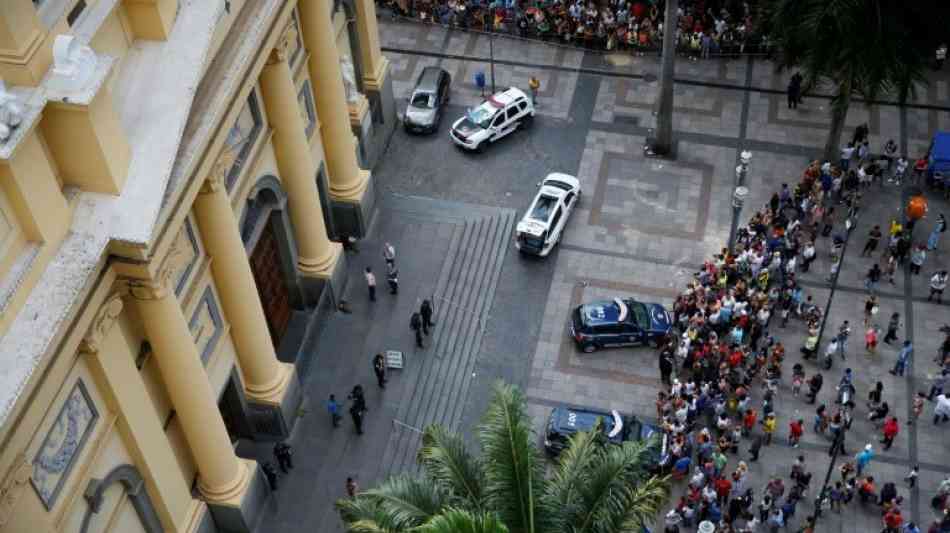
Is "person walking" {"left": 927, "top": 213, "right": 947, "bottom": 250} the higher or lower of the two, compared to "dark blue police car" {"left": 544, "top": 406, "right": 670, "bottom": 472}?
higher

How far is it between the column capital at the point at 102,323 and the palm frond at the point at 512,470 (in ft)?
26.8

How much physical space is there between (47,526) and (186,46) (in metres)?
10.5

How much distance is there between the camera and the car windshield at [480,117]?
43.6 meters

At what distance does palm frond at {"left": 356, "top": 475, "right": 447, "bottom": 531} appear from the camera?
69.2 ft

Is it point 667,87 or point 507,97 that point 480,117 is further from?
point 667,87

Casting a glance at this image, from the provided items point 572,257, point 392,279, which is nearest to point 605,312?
point 572,257

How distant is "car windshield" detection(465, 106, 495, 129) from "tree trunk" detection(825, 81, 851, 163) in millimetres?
12903

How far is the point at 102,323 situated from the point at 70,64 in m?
5.61

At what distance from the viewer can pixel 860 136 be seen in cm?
4306

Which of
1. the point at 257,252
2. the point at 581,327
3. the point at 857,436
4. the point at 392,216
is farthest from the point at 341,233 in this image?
the point at 857,436

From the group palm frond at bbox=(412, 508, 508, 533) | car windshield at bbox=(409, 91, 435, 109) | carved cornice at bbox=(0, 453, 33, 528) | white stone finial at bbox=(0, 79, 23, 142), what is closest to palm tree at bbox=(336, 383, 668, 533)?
palm frond at bbox=(412, 508, 508, 533)

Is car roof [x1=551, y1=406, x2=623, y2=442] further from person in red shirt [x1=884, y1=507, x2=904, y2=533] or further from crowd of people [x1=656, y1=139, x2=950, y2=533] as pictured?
person in red shirt [x1=884, y1=507, x2=904, y2=533]

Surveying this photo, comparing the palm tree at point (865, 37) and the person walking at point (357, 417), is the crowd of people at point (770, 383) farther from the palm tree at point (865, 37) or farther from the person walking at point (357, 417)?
the person walking at point (357, 417)

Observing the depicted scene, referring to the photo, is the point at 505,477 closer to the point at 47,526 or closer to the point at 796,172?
the point at 47,526
